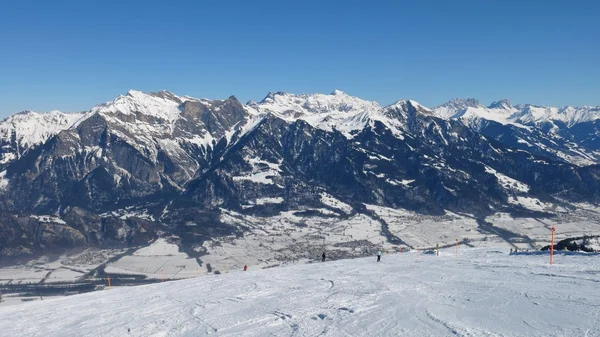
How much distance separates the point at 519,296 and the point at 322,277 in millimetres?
21650

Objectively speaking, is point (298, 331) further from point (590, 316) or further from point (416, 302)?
point (590, 316)

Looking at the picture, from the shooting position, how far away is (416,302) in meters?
33.5

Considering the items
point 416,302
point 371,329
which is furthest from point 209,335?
point 416,302

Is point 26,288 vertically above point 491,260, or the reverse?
point 491,260

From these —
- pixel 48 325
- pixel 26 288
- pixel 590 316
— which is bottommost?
pixel 26 288

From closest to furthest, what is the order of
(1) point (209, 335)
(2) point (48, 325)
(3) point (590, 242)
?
1. (1) point (209, 335)
2. (2) point (48, 325)
3. (3) point (590, 242)

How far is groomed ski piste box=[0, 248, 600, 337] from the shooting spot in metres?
26.9

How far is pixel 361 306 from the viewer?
1297 inches

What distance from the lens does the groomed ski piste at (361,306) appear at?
26.9 meters

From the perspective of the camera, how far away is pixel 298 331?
27.3 metres

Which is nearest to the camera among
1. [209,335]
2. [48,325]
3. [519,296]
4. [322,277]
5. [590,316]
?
[590,316]

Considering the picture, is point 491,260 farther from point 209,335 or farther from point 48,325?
point 48,325

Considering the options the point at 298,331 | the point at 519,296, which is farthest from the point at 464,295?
the point at 298,331

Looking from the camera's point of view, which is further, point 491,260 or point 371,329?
point 491,260
